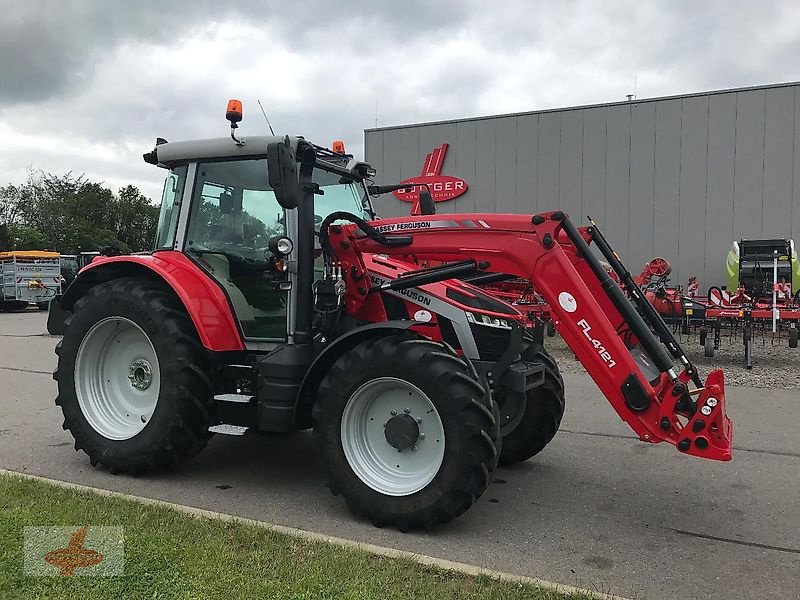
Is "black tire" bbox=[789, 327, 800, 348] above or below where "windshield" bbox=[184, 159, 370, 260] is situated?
below

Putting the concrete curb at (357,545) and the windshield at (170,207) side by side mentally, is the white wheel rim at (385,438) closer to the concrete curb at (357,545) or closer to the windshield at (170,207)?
the concrete curb at (357,545)

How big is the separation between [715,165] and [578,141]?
3.33m

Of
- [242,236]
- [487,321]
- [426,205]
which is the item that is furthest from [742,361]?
[242,236]

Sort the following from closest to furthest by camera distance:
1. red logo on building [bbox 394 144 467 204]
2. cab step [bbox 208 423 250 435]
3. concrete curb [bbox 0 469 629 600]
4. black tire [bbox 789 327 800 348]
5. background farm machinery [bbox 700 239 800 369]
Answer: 1. concrete curb [bbox 0 469 629 600]
2. cab step [bbox 208 423 250 435]
3. background farm machinery [bbox 700 239 800 369]
4. black tire [bbox 789 327 800 348]
5. red logo on building [bbox 394 144 467 204]

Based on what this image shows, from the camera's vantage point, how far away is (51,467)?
218 inches

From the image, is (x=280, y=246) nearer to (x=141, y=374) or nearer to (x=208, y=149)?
(x=208, y=149)

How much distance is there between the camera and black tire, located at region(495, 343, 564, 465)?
212 inches

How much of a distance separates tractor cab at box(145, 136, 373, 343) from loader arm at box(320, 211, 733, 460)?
584 millimetres

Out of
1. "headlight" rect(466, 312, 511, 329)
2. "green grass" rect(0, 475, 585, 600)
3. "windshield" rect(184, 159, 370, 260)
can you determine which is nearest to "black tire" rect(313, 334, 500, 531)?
"green grass" rect(0, 475, 585, 600)

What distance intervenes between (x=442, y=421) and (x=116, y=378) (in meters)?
3.01

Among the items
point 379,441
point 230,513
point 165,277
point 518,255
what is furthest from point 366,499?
point 165,277

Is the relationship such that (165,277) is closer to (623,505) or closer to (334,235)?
(334,235)

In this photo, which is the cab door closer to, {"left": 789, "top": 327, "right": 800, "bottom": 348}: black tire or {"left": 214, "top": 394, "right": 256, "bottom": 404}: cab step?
{"left": 214, "top": 394, "right": 256, "bottom": 404}: cab step

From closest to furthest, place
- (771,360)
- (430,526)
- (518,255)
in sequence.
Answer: (430,526), (518,255), (771,360)
